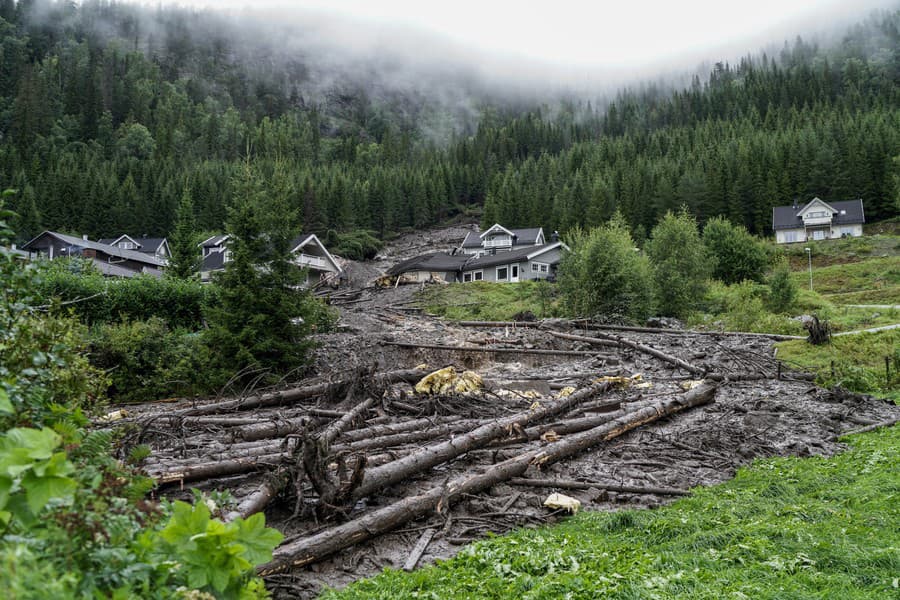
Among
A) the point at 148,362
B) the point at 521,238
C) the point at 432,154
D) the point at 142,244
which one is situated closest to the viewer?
the point at 148,362

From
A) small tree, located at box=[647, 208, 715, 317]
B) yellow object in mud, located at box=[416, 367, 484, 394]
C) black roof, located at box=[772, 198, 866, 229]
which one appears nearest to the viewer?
yellow object in mud, located at box=[416, 367, 484, 394]

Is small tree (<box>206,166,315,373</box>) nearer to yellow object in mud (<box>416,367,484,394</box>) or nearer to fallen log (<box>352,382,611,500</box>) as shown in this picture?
yellow object in mud (<box>416,367,484,394</box>)

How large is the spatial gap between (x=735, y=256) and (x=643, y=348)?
3265cm

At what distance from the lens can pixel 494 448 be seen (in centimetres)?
1018

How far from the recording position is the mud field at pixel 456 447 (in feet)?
22.0

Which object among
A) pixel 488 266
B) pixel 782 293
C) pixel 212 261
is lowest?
pixel 782 293

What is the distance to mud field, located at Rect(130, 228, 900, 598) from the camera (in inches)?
264

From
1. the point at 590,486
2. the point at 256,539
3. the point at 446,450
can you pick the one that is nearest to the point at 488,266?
the point at 446,450

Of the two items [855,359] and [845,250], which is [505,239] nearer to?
[845,250]

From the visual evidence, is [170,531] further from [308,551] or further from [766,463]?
[766,463]

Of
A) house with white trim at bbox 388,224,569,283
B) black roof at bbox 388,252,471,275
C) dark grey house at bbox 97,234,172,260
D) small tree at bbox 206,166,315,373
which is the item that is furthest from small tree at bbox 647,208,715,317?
dark grey house at bbox 97,234,172,260

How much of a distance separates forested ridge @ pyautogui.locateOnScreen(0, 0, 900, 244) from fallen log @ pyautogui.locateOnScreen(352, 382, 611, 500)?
14404mm

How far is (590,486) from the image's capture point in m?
8.47

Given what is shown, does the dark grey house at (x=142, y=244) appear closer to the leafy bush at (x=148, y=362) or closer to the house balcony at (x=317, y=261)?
the house balcony at (x=317, y=261)
